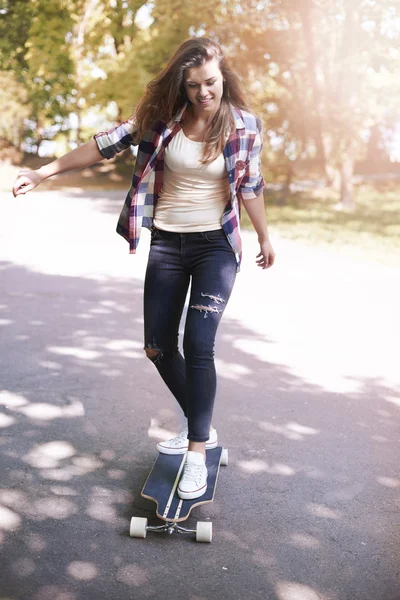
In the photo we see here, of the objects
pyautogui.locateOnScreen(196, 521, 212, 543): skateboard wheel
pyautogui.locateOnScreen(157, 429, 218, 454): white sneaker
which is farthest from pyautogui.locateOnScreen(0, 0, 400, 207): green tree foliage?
pyautogui.locateOnScreen(196, 521, 212, 543): skateboard wheel

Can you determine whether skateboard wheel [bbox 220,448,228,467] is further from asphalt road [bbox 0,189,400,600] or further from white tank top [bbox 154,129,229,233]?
white tank top [bbox 154,129,229,233]

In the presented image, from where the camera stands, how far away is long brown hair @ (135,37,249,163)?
3.60 meters

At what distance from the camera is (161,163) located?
3781 millimetres

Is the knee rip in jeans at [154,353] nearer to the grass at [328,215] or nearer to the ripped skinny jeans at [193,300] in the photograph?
the ripped skinny jeans at [193,300]

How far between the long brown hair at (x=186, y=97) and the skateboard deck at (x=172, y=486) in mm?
1522

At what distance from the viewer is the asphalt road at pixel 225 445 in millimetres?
3189

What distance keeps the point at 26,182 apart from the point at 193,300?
97cm

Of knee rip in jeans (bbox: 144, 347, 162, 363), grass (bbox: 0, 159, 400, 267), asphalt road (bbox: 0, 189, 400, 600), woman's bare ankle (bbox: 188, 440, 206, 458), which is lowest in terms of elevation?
grass (bbox: 0, 159, 400, 267)

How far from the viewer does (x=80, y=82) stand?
1185 inches

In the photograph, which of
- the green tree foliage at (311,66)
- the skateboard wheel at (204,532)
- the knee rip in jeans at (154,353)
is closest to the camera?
the skateboard wheel at (204,532)

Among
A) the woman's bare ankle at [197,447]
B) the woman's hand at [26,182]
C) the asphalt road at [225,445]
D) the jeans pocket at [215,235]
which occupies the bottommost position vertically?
the asphalt road at [225,445]

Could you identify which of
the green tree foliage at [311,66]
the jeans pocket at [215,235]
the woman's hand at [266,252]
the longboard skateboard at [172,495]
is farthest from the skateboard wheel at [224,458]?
the green tree foliage at [311,66]

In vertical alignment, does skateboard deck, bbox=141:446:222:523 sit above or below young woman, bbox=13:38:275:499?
below

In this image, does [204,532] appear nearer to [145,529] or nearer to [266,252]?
[145,529]
